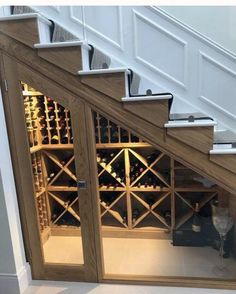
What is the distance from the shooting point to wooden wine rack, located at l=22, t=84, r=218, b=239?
2.15 metres

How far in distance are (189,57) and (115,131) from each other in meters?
0.87

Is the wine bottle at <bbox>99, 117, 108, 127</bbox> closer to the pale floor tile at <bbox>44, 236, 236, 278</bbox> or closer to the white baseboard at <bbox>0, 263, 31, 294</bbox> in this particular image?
the pale floor tile at <bbox>44, 236, 236, 278</bbox>

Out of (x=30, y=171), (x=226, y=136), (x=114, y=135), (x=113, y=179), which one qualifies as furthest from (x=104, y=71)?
(x=113, y=179)

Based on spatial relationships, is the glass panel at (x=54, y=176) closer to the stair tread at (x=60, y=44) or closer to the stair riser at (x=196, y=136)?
the stair tread at (x=60, y=44)

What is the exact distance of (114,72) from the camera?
1.70 meters

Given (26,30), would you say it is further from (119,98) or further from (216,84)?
(216,84)

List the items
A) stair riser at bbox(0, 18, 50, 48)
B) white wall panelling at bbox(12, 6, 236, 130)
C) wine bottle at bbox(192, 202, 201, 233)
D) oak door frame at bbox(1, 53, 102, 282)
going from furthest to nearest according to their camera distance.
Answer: wine bottle at bbox(192, 202, 201, 233)
white wall panelling at bbox(12, 6, 236, 130)
oak door frame at bbox(1, 53, 102, 282)
stair riser at bbox(0, 18, 50, 48)

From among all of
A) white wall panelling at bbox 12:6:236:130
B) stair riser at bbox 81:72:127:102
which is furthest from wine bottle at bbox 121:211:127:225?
stair riser at bbox 81:72:127:102

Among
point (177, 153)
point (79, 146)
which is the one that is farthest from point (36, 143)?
point (177, 153)

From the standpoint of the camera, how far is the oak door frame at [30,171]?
1.92 meters

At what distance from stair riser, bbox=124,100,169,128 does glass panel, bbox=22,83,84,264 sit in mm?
522

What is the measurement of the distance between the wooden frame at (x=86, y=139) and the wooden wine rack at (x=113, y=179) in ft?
0.34

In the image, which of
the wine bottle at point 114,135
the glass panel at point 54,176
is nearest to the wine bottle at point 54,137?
the glass panel at point 54,176
